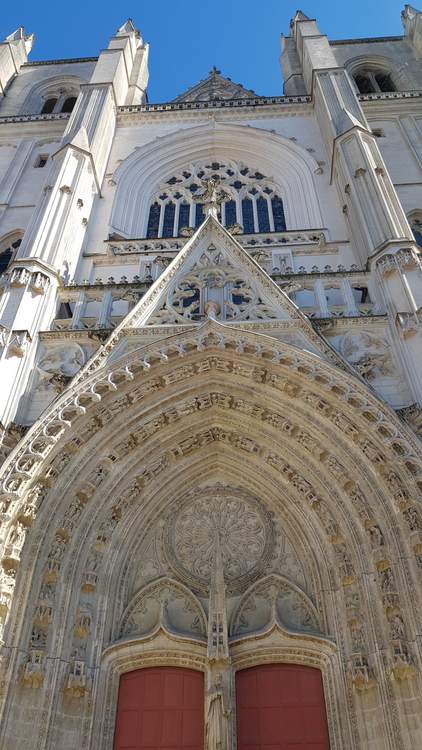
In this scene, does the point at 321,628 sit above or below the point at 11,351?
→ below

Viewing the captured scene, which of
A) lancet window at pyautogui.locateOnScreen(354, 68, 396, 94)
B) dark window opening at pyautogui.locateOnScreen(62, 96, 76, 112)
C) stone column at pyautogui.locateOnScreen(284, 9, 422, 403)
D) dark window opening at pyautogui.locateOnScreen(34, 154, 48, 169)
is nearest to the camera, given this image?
stone column at pyautogui.locateOnScreen(284, 9, 422, 403)

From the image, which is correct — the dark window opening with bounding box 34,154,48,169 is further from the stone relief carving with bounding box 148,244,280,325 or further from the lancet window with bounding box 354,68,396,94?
the lancet window with bounding box 354,68,396,94

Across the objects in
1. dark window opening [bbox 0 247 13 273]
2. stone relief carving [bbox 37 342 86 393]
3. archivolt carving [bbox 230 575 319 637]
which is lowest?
archivolt carving [bbox 230 575 319 637]

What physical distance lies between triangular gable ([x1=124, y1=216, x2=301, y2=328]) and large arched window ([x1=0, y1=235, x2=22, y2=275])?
17.5ft

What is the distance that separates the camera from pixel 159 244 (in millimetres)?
14219

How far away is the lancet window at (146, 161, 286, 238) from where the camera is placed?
16078 mm

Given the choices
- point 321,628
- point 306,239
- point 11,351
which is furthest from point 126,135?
point 321,628

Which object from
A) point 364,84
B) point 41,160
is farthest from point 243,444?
point 364,84

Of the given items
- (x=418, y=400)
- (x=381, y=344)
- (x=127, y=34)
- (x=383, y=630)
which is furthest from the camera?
(x=127, y=34)

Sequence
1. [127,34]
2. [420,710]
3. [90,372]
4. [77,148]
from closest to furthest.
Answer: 1. [420,710]
2. [90,372]
3. [77,148]
4. [127,34]

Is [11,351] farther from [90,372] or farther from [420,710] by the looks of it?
[420,710]

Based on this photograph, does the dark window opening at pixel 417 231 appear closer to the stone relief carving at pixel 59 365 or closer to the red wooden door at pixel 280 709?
the stone relief carving at pixel 59 365

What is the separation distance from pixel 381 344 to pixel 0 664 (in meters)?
7.44

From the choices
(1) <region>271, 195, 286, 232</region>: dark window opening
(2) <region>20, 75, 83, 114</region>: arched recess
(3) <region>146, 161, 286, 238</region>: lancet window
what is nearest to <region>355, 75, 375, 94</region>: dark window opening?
(3) <region>146, 161, 286, 238</region>: lancet window
